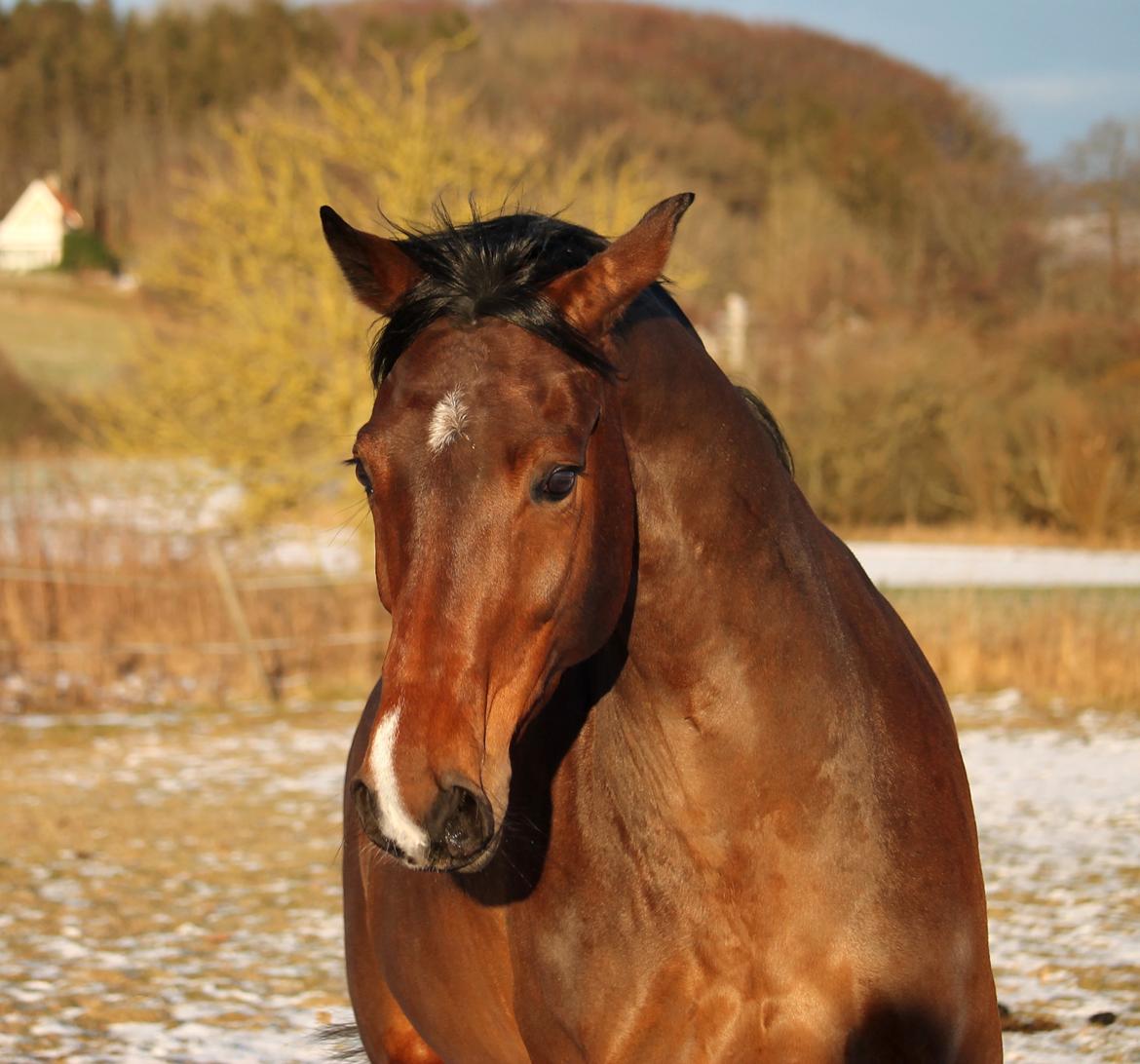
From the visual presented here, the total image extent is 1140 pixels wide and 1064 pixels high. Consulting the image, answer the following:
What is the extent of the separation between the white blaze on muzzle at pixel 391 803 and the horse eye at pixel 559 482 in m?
0.40

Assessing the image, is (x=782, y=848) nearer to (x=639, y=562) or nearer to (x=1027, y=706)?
(x=639, y=562)

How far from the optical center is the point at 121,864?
7.43 meters

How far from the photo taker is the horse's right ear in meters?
2.16

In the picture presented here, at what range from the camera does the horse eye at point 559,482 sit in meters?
1.93

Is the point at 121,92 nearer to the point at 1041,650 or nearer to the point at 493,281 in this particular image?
the point at 1041,650

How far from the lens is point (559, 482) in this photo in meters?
1.94

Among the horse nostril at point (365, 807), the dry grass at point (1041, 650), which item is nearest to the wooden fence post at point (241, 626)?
the dry grass at point (1041, 650)

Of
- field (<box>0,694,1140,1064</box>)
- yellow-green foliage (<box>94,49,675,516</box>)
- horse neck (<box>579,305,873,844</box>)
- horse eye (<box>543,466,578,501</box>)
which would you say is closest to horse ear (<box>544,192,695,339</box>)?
horse neck (<box>579,305,873,844</box>)

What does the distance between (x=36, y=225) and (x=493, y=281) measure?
7744 cm

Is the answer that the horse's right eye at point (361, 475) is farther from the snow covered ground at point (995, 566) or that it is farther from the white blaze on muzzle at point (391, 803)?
the snow covered ground at point (995, 566)

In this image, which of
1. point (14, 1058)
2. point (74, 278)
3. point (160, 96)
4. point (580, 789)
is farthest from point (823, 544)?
point (160, 96)

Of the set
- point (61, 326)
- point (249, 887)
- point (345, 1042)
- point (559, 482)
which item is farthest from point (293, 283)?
point (61, 326)

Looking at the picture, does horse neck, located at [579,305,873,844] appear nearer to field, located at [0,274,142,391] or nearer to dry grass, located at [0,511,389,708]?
dry grass, located at [0,511,389,708]

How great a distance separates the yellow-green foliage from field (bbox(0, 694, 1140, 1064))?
19.7 feet
